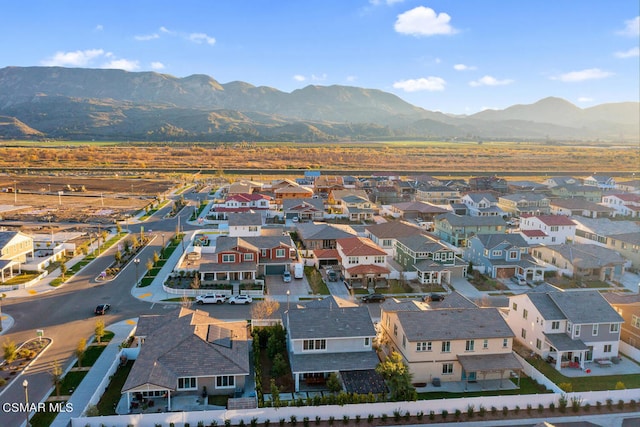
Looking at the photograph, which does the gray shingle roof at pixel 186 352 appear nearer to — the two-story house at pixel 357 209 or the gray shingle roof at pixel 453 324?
the gray shingle roof at pixel 453 324

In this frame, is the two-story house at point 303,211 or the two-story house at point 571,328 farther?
the two-story house at point 303,211

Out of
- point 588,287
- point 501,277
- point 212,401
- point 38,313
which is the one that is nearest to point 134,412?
point 212,401

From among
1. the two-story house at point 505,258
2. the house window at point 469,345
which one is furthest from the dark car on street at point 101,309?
the two-story house at point 505,258

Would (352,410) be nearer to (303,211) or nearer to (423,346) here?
(423,346)

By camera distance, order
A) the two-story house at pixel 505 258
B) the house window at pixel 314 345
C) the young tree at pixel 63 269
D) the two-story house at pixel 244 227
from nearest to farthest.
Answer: the house window at pixel 314 345, the young tree at pixel 63 269, the two-story house at pixel 505 258, the two-story house at pixel 244 227

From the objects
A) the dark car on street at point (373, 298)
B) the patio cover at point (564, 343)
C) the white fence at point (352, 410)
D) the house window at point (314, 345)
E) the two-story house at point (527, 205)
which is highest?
the two-story house at point (527, 205)

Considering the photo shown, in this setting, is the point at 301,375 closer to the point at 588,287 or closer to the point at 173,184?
the point at 588,287
